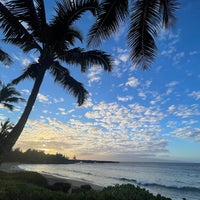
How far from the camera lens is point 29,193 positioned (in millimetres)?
5594

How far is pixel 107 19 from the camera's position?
603cm

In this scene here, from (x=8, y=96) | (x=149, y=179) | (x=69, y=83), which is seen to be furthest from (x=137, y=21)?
(x=149, y=179)

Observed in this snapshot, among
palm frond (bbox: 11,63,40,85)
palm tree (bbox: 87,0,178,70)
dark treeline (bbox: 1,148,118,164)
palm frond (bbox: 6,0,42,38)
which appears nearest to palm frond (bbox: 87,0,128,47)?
palm tree (bbox: 87,0,178,70)

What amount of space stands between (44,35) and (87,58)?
161 centimetres

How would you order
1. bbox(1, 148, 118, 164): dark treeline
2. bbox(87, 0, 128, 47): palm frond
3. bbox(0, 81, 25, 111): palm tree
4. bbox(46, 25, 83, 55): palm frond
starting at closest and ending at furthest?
bbox(87, 0, 128, 47): palm frond → bbox(46, 25, 83, 55): palm frond → bbox(0, 81, 25, 111): palm tree → bbox(1, 148, 118, 164): dark treeline

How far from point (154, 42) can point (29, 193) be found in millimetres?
4653

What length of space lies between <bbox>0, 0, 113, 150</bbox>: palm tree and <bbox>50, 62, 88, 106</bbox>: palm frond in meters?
0.43

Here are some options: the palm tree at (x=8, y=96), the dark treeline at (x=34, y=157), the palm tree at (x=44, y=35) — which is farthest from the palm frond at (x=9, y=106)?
the dark treeline at (x=34, y=157)

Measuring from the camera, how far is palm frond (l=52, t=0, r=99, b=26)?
21.4ft

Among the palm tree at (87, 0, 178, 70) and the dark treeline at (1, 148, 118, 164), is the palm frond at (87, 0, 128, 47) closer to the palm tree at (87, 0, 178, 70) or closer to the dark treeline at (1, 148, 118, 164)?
the palm tree at (87, 0, 178, 70)

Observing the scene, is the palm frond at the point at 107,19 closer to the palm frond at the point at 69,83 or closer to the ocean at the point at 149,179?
the palm frond at the point at 69,83

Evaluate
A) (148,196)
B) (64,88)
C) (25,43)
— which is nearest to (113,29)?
(25,43)

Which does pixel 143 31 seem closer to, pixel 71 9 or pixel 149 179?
pixel 71 9

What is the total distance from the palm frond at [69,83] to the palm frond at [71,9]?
1.80m
